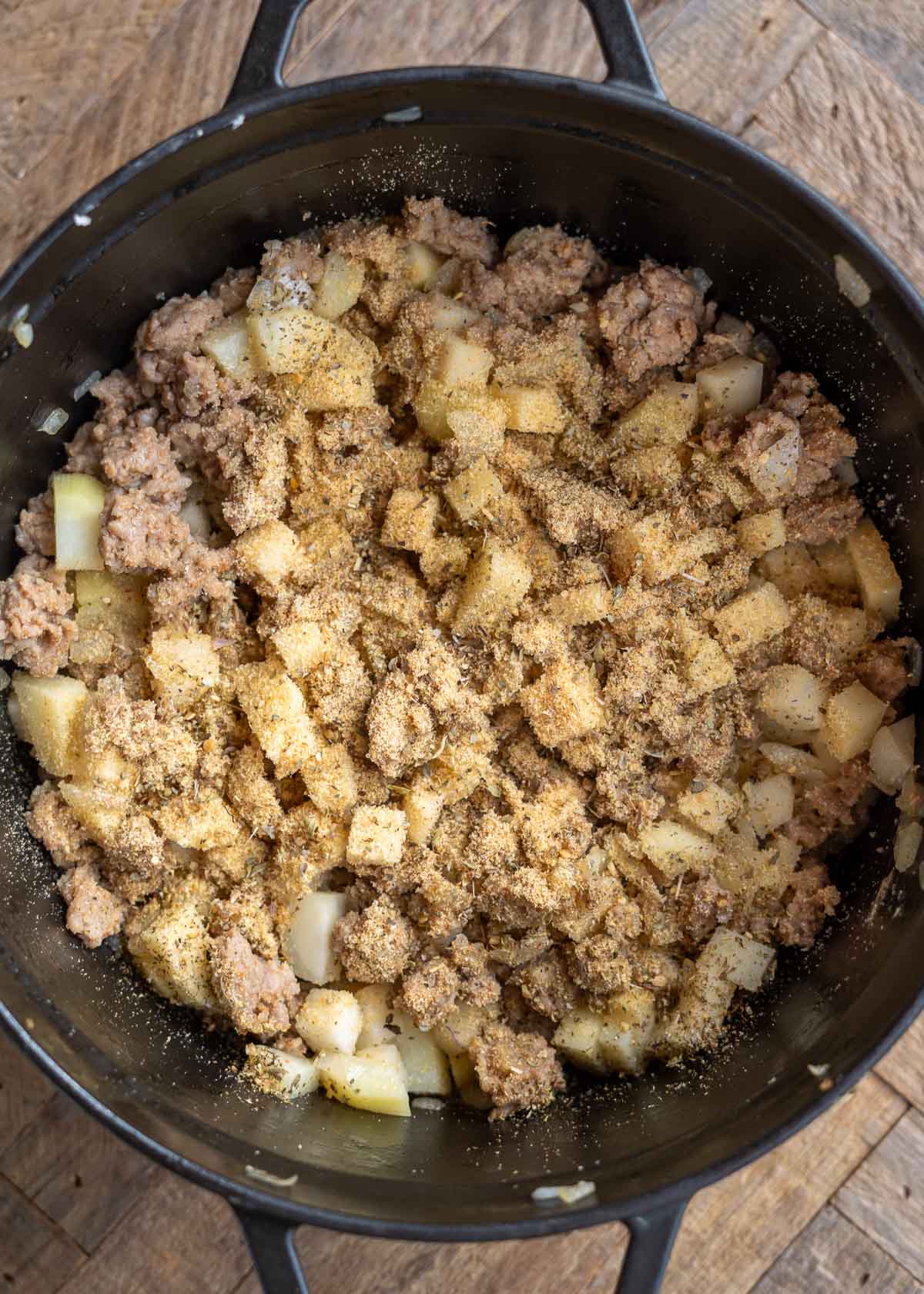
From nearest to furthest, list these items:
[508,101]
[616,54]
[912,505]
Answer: [616,54]
[508,101]
[912,505]

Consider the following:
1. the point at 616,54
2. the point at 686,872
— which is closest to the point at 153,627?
the point at 686,872

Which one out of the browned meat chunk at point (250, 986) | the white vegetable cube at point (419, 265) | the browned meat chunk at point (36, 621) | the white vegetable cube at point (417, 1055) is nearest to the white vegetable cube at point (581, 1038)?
the white vegetable cube at point (417, 1055)

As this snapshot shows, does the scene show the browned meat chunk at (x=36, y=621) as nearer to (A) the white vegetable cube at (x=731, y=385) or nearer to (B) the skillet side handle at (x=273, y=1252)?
(B) the skillet side handle at (x=273, y=1252)

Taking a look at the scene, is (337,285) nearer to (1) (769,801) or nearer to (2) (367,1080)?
(1) (769,801)

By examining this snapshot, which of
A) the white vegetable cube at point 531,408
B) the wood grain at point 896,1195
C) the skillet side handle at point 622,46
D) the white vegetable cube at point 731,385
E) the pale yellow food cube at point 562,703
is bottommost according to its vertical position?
the wood grain at point 896,1195

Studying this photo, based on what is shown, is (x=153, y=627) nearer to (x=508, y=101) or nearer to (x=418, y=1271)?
(x=508, y=101)
